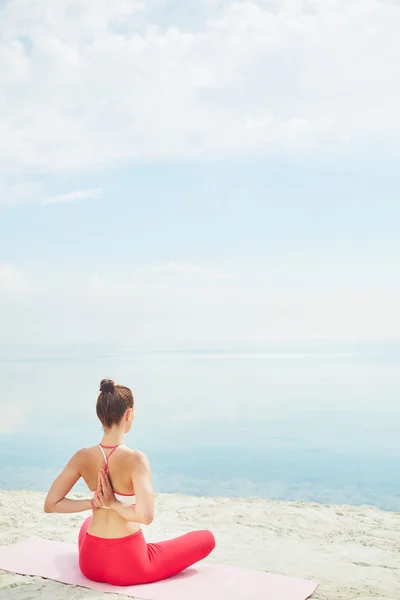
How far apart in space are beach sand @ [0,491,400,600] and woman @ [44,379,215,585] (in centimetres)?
18

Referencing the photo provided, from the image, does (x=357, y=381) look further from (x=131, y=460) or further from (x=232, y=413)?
(x=131, y=460)

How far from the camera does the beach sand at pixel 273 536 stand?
331 centimetres

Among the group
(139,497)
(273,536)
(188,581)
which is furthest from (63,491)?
(273,536)

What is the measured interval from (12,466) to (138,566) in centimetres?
872

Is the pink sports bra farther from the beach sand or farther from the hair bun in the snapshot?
the beach sand

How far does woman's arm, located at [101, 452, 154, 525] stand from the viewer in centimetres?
298

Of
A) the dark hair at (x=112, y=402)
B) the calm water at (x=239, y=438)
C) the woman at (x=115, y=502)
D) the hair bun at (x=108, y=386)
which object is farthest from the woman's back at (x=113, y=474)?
the calm water at (x=239, y=438)

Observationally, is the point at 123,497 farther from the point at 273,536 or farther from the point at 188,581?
the point at 273,536

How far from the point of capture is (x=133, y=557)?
3.18 metres

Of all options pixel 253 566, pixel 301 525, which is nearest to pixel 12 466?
pixel 301 525

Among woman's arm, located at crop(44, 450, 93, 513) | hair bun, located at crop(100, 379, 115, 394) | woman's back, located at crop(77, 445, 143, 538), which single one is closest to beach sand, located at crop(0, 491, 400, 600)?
woman's back, located at crop(77, 445, 143, 538)

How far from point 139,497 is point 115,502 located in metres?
0.16

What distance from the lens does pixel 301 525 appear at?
4.80m

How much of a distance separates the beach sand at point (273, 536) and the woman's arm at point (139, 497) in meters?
0.40
